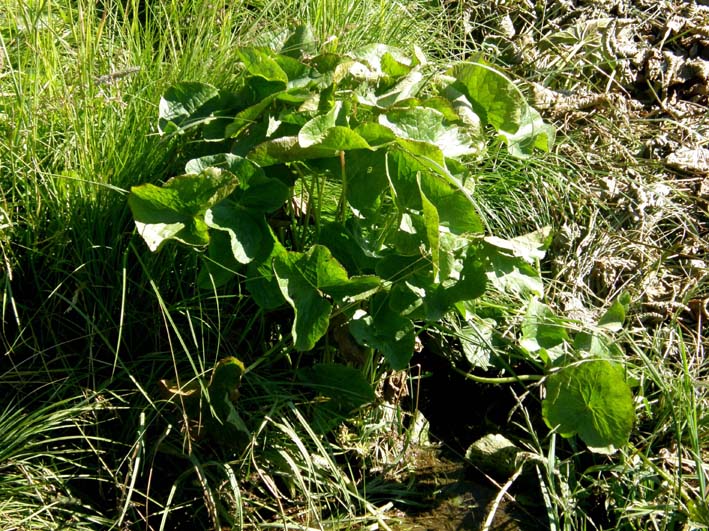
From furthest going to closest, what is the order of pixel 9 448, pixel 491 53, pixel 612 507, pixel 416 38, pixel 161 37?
pixel 491 53
pixel 416 38
pixel 161 37
pixel 612 507
pixel 9 448

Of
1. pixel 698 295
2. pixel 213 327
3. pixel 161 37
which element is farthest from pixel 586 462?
pixel 161 37

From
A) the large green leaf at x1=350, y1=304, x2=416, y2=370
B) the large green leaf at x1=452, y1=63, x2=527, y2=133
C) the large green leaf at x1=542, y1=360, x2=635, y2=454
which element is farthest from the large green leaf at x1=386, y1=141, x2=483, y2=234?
the large green leaf at x1=542, y1=360, x2=635, y2=454

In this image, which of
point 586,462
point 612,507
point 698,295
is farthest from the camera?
point 698,295

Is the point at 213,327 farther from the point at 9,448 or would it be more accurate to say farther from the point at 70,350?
the point at 9,448

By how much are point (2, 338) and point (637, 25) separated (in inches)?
109

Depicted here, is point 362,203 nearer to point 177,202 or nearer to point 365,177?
point 365,177

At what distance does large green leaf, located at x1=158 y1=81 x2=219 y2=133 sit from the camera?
189cm

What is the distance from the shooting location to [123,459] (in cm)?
186

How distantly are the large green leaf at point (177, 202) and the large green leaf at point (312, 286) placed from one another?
0.19 m

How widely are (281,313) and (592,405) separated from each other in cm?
80

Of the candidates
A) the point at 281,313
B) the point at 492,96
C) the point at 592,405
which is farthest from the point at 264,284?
the point at 592,405

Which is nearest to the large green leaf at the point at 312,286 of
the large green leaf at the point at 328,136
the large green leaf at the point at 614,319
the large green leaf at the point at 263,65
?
the large green leaf at the point at 328,136

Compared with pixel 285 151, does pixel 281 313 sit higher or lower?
lower

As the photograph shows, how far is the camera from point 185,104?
1.92 metres
